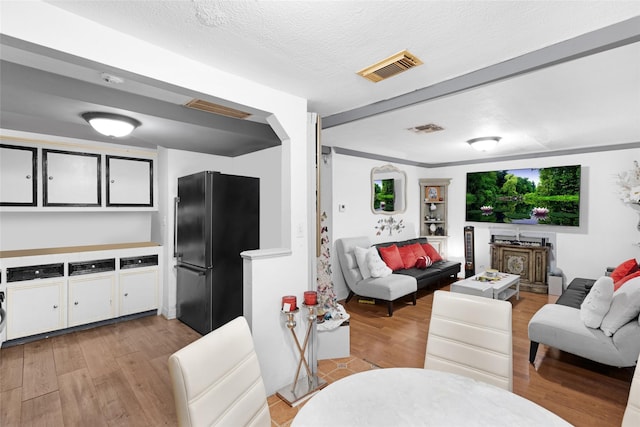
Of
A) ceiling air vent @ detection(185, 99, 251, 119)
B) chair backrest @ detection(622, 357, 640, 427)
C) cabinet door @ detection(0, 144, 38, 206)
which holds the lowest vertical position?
chair backrest @ detection(622, 357, 640, 427)

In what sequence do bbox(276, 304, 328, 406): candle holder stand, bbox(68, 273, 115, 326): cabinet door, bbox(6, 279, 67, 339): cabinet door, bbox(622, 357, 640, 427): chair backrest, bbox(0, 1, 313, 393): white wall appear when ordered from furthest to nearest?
bbox(68, 273, 115, 326): cabinet door → bbox(6, 279, 67, 339): cabinet door → bbox(276, 304, 328, 406): candle holder stand → bbox(0, 1, 313, 393): white wall → bbox(622, 357, 640, 427): chair backrest

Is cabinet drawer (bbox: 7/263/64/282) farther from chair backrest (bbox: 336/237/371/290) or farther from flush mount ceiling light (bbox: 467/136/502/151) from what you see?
flush mount ceiling light (bbox: 467/136/502/151)

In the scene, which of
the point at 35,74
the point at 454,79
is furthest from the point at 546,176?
the point at 35,74

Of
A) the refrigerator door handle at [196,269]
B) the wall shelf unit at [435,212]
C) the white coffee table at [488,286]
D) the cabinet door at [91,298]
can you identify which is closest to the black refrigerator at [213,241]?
the refrigerator door handle at [196,269]

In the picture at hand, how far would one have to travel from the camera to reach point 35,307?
10.7 feet

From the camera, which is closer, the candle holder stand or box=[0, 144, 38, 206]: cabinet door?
the candle holder stand

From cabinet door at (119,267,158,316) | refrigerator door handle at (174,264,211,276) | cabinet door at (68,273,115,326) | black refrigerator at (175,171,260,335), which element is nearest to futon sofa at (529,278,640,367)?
black refrigerator at (175,171,260,335)

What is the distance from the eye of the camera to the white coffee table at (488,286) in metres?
3.98

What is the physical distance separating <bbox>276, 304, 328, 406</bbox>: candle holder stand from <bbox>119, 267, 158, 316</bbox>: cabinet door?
2.48m

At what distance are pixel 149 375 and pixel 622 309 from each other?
385 cm

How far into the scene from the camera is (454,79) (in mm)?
2189

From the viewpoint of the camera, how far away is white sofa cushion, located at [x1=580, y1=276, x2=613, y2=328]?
2.45 meters

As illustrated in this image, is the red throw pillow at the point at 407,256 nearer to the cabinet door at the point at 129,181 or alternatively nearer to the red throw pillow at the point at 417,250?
the red throw pillow at the point at 417,250

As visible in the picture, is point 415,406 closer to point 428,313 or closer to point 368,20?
point 368,20
